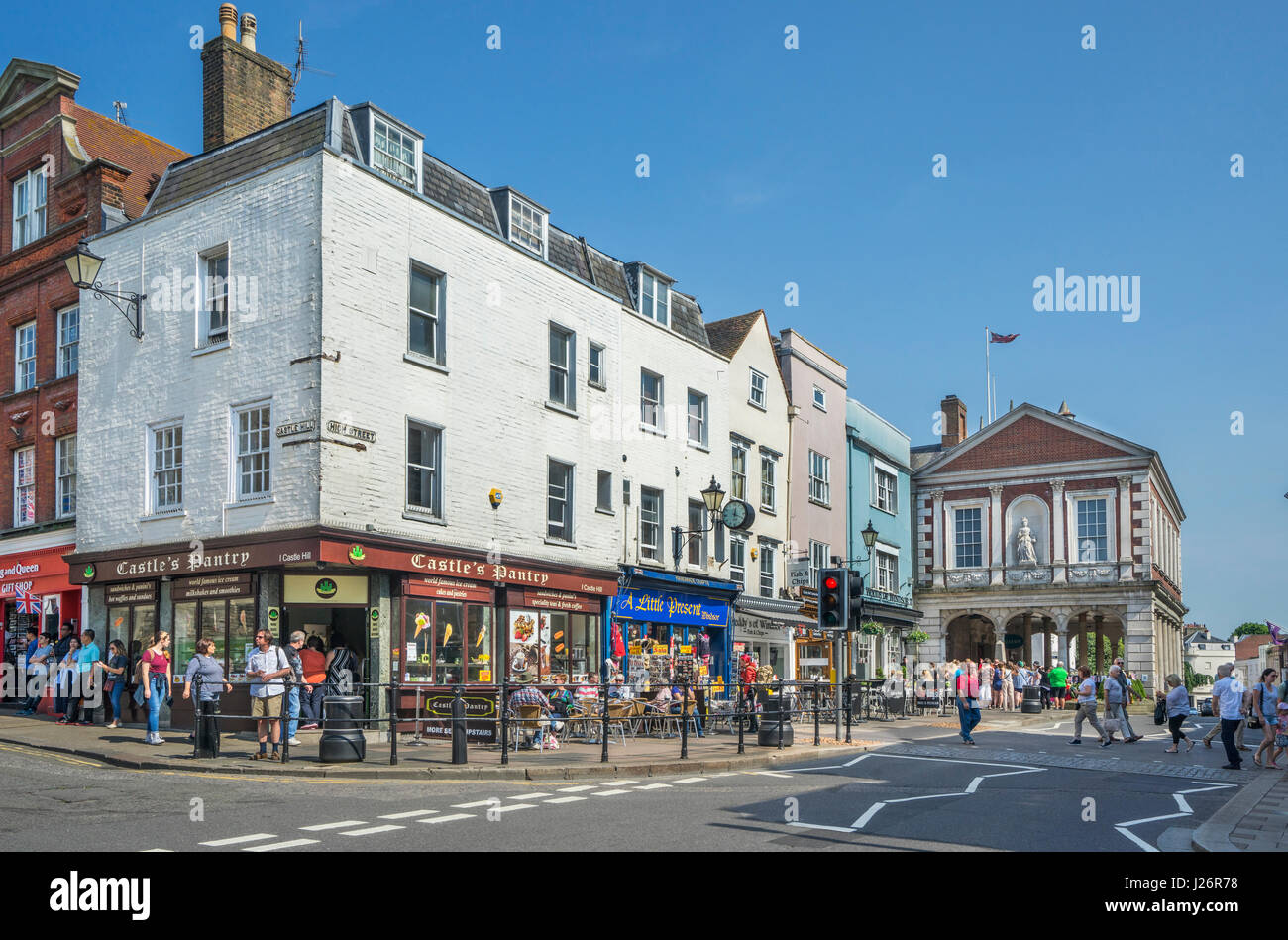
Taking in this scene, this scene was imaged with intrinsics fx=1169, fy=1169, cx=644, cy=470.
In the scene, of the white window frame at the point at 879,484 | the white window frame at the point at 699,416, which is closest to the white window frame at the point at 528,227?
the white window frame at the point at 699,416

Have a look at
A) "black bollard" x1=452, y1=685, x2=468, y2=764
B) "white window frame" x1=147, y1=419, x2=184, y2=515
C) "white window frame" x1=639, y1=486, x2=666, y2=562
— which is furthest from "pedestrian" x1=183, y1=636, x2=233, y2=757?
"white window frame" x1=639, y1=486, x2=666, y2=562

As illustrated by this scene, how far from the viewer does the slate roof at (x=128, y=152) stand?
2512 centimetres

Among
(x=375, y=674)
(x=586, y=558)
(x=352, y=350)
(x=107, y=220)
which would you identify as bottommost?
(x=375, y=674)

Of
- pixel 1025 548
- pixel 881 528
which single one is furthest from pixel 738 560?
pixel 1025 548

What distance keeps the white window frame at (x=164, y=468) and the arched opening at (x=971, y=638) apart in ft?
131

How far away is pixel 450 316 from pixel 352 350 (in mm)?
2774

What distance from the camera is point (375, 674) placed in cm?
1983

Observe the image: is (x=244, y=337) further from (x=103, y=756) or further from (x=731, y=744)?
(x=731, y=744)

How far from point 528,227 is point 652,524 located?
8000mm

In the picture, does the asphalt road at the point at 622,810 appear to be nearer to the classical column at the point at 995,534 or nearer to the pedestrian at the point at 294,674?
the pedestrian at the point at 294,674

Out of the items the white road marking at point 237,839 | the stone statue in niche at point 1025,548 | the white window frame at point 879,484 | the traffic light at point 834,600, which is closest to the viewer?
the white road marking at point 237,839

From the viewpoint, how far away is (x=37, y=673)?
883 inches
